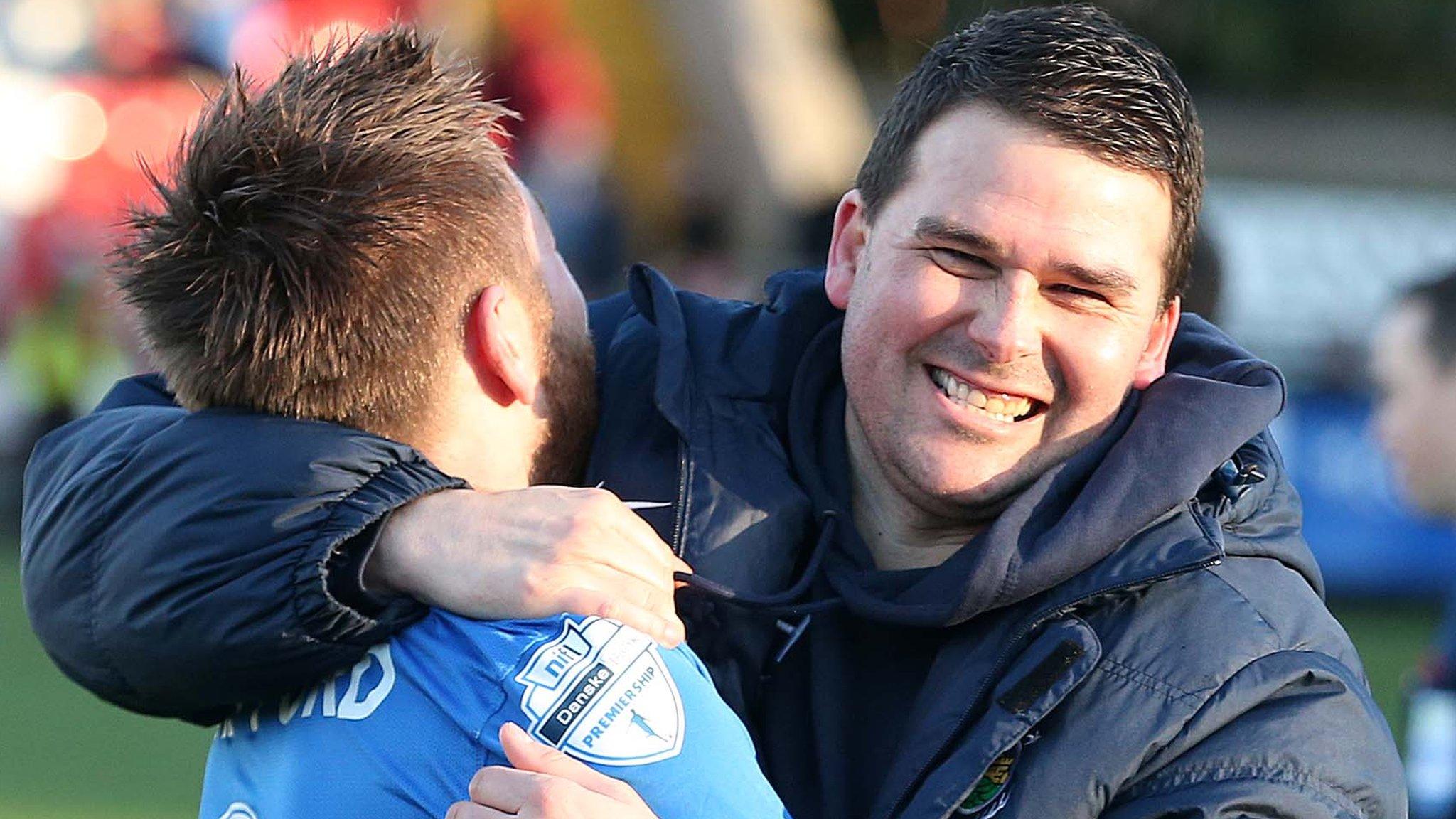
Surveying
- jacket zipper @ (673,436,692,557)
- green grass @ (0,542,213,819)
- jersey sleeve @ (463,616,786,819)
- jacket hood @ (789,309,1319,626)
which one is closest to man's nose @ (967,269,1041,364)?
jacket hood @ (789,309,1319,626)

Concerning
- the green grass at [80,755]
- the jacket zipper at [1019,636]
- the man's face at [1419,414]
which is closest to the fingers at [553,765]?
the jacket zipper at [1019,636]

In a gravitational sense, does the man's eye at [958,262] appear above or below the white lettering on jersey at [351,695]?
above

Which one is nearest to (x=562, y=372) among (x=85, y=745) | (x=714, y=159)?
(x=85, y=745)

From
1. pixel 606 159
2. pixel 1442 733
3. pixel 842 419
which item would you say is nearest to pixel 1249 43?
pixel 606 159

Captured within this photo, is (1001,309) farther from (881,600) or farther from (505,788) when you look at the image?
(505,788)

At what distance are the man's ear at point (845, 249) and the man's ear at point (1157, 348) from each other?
44 centimetres

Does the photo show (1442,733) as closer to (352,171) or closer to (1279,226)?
(352,171)

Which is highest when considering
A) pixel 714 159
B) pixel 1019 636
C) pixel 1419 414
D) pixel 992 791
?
pixel 1019 636

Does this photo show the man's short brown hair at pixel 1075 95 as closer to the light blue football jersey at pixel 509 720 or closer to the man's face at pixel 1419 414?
the light blue football jersey at pixel 509 720

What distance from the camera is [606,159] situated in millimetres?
12742

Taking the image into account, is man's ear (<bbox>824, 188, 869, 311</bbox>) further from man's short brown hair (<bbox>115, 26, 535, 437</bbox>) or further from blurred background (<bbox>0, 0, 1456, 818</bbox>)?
blurred background (<bbox>0, 0, 1456, 818</bbox>)

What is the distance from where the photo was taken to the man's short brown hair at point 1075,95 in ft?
7.70

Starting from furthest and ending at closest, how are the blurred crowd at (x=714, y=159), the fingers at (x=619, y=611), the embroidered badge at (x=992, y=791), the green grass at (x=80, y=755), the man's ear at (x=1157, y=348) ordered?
1. the blurred crowd at (x=714, y=159)
2. the green grass at (x=80, y=755)
3. the man's ear at (x=1157, y=348)
4. the embroidered badge at (x=992, y=791)
5. the fingers at (x=619, y=611)

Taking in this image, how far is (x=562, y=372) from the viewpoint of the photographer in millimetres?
2389
